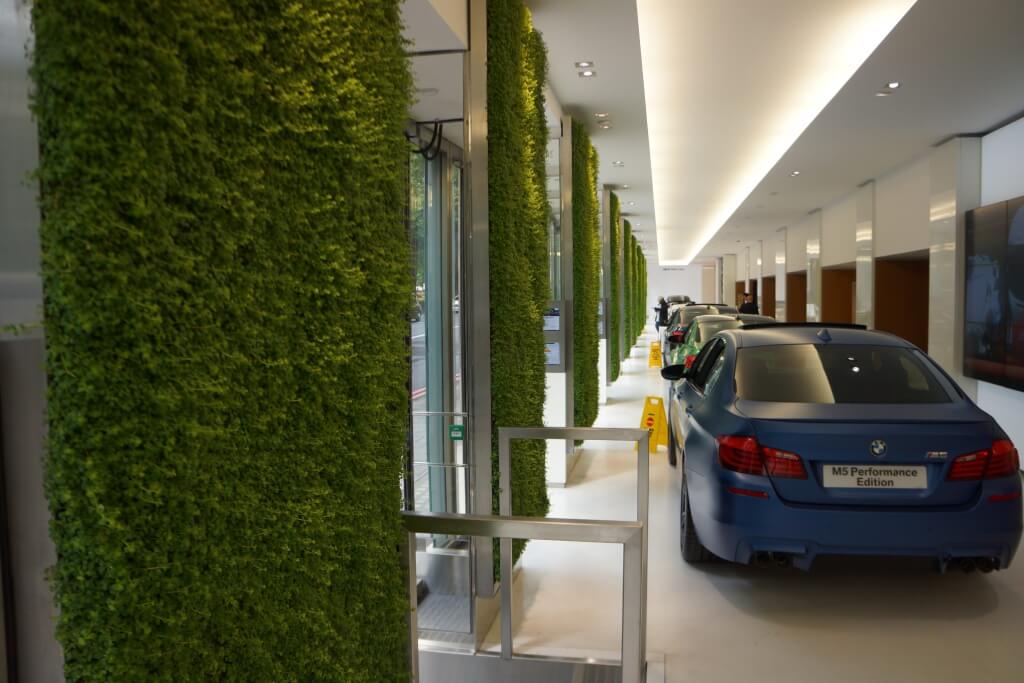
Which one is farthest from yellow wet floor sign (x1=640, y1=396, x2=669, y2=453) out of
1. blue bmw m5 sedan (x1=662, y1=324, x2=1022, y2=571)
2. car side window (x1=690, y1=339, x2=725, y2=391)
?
blue bmw m5 sedan (x1=662, y1=324, x2=1022, y2=571)

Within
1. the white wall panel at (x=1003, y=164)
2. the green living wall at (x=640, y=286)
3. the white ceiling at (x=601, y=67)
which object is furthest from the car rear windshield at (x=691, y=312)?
the white wall panel at (x=1003, y=164)

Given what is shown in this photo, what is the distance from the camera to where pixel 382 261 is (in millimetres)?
1901

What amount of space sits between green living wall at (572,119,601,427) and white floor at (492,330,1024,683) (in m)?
3.09

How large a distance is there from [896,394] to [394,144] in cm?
302

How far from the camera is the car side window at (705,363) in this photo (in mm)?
4977

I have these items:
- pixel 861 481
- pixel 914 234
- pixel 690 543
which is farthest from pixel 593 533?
pixel 914 234

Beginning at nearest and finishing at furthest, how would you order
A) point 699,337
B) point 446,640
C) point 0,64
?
point 0,64 < point 446,640 < point 699,337

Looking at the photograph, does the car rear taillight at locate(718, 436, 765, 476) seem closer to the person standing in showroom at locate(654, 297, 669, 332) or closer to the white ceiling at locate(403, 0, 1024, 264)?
the white ceiling at locate(403, 0, 1024, 264)

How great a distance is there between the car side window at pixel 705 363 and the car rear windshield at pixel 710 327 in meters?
4.18

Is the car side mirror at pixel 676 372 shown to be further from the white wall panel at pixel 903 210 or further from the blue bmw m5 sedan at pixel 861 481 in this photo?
the white wall panel at pixel 903 210

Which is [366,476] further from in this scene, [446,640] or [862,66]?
[862,66]

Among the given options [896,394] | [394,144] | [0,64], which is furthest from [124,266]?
[896,394]

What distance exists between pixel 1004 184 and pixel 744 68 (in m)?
2.87

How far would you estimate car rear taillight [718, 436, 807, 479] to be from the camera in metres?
3.42
